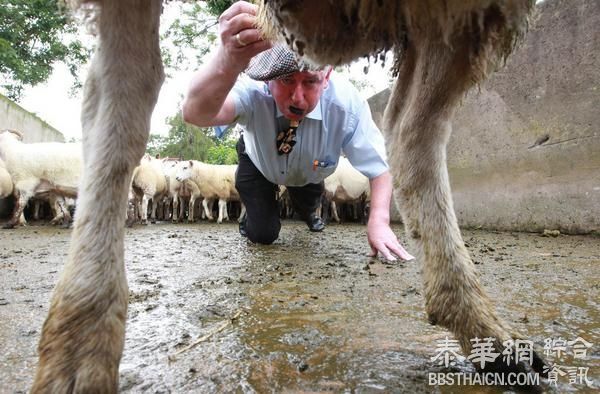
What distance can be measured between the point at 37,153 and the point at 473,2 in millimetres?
9258

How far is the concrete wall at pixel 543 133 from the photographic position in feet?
16.1

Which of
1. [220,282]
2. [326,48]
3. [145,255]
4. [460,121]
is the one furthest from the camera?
[460,121]

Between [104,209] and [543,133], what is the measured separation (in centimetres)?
560

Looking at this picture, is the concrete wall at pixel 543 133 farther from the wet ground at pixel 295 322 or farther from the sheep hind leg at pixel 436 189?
the sheep hind leg at pixel 436 189

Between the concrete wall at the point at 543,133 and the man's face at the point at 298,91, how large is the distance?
231 centimetres

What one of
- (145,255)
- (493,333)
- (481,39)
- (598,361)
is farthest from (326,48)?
(145,255)

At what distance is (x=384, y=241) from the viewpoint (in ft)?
9.13

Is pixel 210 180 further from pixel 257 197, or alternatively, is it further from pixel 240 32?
pixel 240 32

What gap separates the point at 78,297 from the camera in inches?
37.7

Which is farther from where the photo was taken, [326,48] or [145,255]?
[145,255]

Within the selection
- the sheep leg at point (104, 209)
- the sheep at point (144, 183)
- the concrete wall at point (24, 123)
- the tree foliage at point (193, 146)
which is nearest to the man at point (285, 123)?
the sheep leg at point (104, 209)

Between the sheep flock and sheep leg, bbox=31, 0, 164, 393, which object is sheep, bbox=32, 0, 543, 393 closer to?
sheep leg, bbox=31, 0, 164, 393

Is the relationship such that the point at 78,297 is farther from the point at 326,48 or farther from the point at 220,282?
the point at 220,282

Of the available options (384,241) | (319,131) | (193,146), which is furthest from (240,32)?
(193,146)
